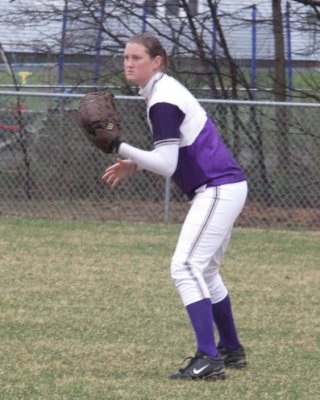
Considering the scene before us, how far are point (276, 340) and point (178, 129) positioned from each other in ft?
5.79

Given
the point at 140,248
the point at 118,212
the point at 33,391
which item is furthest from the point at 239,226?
the point at 33,391

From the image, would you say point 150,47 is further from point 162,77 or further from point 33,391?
point 33,391

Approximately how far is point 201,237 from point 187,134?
54cm

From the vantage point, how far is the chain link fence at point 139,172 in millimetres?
12461

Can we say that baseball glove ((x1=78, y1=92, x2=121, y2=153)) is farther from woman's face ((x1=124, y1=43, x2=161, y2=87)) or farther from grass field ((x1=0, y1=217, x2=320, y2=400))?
grass field ((x1=0, y1=217, x2=320, y2=400))

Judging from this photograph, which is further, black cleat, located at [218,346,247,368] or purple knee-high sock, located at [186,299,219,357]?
black cleat, located at [218,346,247,368]

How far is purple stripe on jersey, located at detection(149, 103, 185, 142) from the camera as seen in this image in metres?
5.54

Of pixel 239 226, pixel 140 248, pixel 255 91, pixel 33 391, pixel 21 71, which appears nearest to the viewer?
pixel 33 391

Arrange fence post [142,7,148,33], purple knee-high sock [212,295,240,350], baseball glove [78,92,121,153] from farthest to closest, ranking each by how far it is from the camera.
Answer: fence post [142,7,148,33] → purple knee-high sock [212,295,240,350] → baseball glove [78,92,121,153]

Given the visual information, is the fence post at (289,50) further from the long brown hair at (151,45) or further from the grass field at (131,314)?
the long brown hair at (151,45)

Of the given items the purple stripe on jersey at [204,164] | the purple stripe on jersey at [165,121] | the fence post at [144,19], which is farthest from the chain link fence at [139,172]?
the purple stripe on jersey at [165,121]

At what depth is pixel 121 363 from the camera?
19.6ft

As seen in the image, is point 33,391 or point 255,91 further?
point 255,91

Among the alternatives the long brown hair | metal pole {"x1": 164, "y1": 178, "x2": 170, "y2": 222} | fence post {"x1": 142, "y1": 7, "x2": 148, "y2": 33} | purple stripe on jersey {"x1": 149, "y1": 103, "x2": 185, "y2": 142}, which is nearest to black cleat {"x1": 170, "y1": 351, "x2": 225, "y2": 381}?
purple stripe on jersey {"x1": 149, "y1": 103, "x2": 185, "y2": 142}
